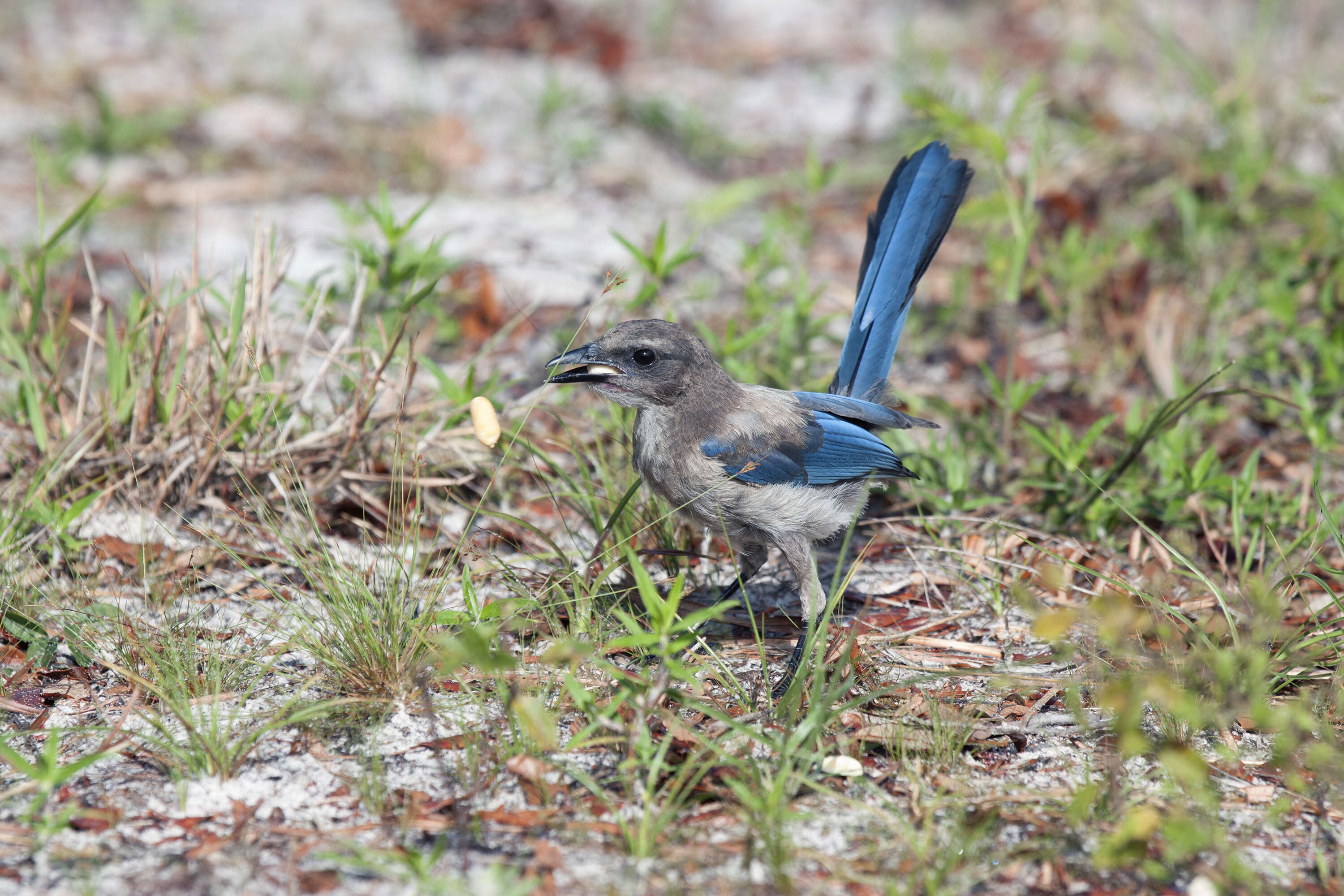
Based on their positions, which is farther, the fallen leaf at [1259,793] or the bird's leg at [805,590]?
the bird's leg at [805,590]

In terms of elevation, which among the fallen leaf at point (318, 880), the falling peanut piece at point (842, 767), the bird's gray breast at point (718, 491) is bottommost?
the fallen leaf at point (318, 880)

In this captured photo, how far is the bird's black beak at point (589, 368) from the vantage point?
3344 mm

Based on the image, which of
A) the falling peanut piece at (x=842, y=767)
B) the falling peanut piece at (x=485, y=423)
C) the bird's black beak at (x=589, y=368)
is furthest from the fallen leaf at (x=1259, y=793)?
the falling peanut piece at (x=485, y=423)

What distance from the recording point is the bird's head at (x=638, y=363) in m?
3.35

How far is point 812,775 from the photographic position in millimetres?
2668

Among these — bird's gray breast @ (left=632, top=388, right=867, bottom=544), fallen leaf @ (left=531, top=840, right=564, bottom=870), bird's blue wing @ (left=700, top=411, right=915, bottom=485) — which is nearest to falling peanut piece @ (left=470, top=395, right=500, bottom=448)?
bird's gray breast @ (left=632, top=388, right=867, bottom=544)

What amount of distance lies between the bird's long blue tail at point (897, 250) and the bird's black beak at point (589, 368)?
0.97 m

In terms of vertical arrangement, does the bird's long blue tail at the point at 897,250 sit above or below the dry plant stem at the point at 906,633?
above

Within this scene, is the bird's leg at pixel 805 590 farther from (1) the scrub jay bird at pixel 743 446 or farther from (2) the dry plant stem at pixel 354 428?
(2) the dry plant stem at pixel 354 428

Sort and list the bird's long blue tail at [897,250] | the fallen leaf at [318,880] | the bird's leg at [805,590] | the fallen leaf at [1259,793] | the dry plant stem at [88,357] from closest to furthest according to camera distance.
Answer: the fallen leaf at [318,880] < the fallen leaf at [1259,793] < the bird's leg at [805,590] < the dry plant stem at [88,357] < the bird's long blue tail at [897,250]

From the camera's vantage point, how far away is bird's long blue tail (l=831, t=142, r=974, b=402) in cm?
384

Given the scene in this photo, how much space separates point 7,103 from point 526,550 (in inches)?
238

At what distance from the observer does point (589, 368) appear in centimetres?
338

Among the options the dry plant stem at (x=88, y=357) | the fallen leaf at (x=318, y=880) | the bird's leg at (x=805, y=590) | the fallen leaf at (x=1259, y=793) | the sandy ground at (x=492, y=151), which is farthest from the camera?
the dry plant stem at (x=88, y=357)
